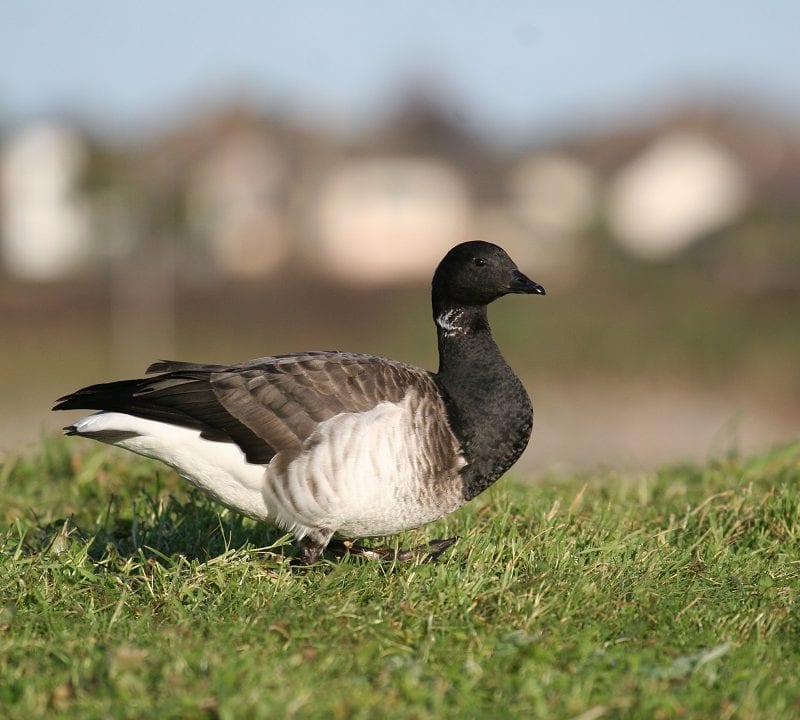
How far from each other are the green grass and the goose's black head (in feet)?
4.42

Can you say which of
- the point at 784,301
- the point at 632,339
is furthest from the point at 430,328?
the point at 784,301

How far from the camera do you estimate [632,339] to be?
98.2ft

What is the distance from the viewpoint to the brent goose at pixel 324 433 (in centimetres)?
577

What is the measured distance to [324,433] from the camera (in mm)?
5812

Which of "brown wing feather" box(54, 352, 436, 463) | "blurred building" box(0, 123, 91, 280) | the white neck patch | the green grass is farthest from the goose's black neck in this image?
"blurred building" box(0, 123, 91, 280)

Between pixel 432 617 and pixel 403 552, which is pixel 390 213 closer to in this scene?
pixel 403 552

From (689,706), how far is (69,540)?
12.9 ft

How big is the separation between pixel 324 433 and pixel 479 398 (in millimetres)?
999

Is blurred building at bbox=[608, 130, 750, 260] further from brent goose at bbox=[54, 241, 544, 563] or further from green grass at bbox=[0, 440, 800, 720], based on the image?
brent goose at bbox=[54, 241, 544, 563]

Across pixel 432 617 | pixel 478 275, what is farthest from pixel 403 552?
pixel 478 275

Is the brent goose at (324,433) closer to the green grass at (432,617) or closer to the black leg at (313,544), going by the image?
the black leg at (313,544)

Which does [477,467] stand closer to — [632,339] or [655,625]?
[655,625]

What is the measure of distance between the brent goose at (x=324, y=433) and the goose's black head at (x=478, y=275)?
0.51m

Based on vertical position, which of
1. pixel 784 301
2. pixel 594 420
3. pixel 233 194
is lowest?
pixel 594 420
